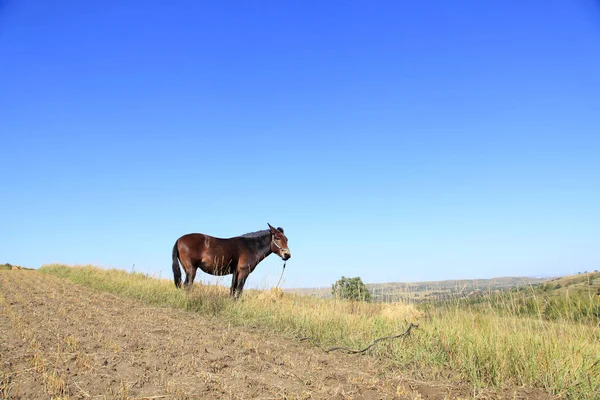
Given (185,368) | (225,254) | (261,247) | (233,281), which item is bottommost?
(185,368)

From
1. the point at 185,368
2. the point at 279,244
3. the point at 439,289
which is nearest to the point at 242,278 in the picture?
the point at 279,244

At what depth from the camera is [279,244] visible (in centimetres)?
1202

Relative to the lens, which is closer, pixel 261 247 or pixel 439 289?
pixel 439 289

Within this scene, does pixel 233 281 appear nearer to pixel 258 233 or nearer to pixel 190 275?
pixel 190 275

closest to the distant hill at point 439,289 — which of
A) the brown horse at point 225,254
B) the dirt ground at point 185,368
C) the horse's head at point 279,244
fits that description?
the dirt ground at point 185,368

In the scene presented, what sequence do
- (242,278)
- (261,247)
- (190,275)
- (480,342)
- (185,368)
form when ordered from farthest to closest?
1. (261,247)
2. (242,278)
3. (190,275)
4. (480,342)
5. (185,368)

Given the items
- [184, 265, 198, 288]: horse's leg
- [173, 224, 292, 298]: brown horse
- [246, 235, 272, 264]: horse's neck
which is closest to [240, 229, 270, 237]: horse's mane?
[246, 235, 272, 264]: horse's neck

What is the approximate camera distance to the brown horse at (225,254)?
1161cm

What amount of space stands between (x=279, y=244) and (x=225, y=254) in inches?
61.8

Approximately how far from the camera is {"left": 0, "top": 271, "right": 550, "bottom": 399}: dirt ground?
393 centimetres

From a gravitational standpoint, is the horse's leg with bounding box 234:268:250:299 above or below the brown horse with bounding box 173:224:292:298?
below

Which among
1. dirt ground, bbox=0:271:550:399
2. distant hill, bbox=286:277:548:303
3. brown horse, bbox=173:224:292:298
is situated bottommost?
dirt ground, bbox=0:271:550:399

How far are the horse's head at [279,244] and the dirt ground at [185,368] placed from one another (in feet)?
15.3

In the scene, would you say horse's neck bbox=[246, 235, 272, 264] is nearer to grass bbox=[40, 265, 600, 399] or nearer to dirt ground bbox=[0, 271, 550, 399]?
grass bbox=[40, 265, 600, 399]
